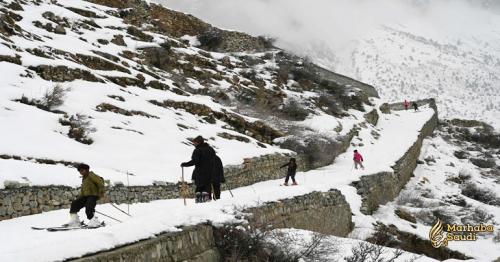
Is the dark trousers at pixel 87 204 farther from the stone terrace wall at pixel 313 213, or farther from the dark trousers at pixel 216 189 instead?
the dark trousers at pixel 216 189

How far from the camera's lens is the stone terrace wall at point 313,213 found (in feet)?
40.4

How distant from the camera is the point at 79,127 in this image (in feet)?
59.2

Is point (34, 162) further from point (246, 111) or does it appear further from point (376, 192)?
point (246, 111)

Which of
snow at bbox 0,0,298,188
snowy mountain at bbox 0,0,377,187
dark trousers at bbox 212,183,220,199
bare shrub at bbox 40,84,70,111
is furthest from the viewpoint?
bare shrub at bbox 40,84,70,111

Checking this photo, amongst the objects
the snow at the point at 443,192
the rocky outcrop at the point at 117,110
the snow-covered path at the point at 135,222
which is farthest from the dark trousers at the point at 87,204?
the snow at the point at 443,192

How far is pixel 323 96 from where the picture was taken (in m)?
39.1

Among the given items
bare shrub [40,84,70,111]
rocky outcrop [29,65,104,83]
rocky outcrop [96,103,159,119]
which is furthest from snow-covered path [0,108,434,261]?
rocky outcrop [29,65,104,83]

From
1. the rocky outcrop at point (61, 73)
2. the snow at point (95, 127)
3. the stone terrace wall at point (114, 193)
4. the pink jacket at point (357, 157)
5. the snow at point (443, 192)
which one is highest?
the rocky outcrop at point (61, 73)

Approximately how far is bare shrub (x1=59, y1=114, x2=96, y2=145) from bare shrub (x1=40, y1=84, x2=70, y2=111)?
86 centimetres

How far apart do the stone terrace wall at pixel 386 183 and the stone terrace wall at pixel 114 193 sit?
4.27 metres

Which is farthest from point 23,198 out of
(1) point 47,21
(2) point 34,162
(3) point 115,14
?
(3) point 115,14

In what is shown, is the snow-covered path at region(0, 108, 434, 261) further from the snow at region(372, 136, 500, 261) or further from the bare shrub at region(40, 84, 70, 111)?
the bare shrub at region(40, 84, 70, 111)

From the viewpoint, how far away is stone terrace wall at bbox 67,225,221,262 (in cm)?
644

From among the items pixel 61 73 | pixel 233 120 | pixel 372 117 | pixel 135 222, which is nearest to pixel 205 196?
pixel 135 222
